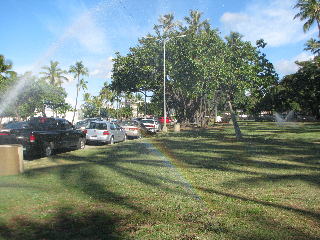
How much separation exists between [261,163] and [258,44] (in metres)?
9.41

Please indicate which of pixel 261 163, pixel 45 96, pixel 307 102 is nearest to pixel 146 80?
pixel 45 96

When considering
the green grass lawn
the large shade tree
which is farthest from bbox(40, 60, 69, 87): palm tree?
the green grass lawn

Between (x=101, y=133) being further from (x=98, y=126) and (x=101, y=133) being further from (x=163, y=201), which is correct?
(x=163, y=201)

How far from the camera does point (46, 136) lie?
12.8m

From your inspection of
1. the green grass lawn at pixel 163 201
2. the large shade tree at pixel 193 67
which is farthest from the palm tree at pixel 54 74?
the green grass lawn at pixel 163 201

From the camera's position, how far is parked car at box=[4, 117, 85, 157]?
1198 centimetres

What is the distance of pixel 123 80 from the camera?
3538cm

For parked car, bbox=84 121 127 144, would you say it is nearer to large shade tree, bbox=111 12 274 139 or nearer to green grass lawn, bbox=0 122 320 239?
large shade tree, bbox=111 12 274 139

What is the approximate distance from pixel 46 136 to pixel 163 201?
27.8 feet

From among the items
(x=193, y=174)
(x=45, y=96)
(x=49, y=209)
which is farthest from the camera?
(x=45, y=96)

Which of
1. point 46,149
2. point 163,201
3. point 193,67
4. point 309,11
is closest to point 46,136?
point 46,149

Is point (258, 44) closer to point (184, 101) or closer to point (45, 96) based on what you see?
point (184, 101)

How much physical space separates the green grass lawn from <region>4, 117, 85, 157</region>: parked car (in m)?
2.16

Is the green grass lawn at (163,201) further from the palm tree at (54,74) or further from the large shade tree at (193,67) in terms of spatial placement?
the palm tree at (54,74)
